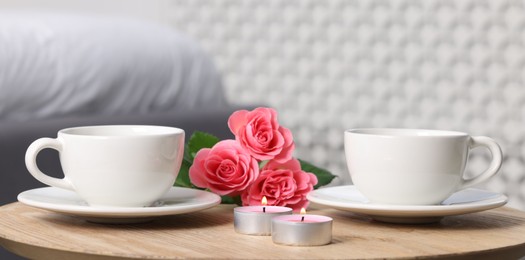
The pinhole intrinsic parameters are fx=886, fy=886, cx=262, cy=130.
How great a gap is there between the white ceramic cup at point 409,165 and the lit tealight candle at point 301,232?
0.36 feet

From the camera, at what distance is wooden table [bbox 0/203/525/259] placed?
0.75 meters

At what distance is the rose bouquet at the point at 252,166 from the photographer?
0.98 meters

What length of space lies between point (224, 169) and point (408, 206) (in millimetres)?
230

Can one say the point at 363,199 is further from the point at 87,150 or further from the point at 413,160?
the point at 87,150

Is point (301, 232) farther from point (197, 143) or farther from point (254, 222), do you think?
point (197, 143)

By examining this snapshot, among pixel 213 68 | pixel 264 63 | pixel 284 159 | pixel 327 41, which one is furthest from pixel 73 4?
pixel 284 159

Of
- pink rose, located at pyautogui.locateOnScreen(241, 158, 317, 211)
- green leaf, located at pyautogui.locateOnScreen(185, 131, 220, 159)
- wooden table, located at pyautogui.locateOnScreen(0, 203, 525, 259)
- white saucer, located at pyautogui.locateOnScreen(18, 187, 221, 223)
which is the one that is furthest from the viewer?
green leaf, located at pyautogui.locateOnScreen(185, 131, 220, 159)

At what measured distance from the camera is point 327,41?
8.87 feet

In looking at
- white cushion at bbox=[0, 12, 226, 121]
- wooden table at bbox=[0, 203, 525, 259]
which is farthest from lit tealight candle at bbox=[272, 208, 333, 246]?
white cushion at bbox=[0, 12, 226, 121]

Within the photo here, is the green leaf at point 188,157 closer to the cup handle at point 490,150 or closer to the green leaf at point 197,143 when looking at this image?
the green leaf at point 197,143

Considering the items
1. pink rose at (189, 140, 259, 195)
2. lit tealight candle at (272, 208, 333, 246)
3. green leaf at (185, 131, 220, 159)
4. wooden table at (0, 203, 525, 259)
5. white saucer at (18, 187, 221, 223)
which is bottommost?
wooden table at (0, 203, 525, 259)

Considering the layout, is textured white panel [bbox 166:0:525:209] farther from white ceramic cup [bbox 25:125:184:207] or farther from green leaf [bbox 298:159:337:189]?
white ceramic cup [bbox 25:125:184:207]

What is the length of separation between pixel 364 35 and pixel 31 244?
1939 mm

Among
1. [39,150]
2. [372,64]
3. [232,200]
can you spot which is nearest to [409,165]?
[232,200]
